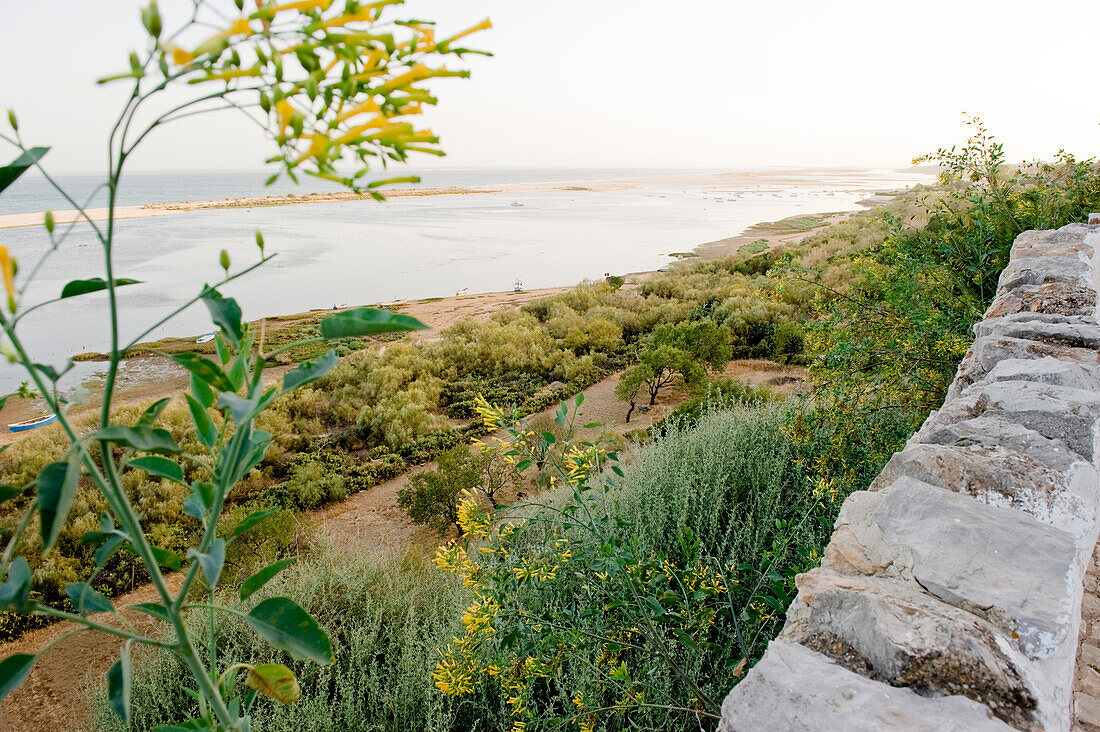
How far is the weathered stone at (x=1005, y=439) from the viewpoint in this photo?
69.7 inches

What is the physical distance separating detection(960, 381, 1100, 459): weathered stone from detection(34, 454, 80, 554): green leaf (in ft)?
7.69

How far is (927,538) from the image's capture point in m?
1.51

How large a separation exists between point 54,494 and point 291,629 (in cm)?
33

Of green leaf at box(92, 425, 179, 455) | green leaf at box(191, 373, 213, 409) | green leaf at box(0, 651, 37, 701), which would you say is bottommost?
green leaf at box(0, 651, 37, 701)

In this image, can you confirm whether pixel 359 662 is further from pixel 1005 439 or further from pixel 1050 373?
pixel 1050 373

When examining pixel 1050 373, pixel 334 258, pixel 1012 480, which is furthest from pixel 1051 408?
pixel 334 258

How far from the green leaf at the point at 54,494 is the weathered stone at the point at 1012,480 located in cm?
193

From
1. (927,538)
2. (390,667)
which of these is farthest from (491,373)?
(927,538)

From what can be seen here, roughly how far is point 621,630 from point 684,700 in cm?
36

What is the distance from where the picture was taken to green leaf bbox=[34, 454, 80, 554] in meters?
0.52

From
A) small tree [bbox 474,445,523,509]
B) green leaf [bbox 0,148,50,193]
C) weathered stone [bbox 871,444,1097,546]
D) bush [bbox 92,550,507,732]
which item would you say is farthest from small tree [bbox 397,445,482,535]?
green leaf [bbox 0,148,50,193]

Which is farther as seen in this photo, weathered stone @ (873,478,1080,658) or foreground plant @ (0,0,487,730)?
weathered stone @ (873,478,1080,658)

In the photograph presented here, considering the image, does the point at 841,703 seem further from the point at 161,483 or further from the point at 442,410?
the point at 442,410

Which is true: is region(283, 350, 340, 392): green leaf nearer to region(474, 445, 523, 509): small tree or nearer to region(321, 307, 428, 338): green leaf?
region(321, 307, 428, 338): green leaf
